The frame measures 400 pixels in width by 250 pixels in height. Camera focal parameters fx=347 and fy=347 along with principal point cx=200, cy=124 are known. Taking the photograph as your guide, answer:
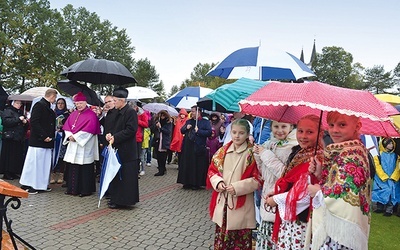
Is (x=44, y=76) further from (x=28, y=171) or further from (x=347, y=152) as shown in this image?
(x=347, y=152)

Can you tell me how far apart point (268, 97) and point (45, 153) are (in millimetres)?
5795

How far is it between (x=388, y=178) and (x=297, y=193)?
5.23m

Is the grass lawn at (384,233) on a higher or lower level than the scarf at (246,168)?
lower

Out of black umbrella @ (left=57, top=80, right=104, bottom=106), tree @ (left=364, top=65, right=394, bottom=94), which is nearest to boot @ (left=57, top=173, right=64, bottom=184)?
black umbrella @ (left=57, top=80, right=104, bottom=106)

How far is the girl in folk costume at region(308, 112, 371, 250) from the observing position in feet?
7.43

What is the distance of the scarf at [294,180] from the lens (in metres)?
2.79

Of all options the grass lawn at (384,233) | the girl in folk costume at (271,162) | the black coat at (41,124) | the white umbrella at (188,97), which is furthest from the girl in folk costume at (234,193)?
the white umbrella at (188,97)

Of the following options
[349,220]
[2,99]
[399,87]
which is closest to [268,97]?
[349,220]

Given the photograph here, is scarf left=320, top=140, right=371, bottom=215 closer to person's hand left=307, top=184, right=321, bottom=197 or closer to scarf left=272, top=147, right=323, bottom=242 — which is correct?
person's hand left=307, top=184, right=321, bottom=197

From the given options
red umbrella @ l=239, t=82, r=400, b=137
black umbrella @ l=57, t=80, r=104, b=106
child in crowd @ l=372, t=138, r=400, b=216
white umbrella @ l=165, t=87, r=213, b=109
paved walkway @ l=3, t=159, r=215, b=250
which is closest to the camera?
red umbrella @ l=239, t=82, r=400, b=137

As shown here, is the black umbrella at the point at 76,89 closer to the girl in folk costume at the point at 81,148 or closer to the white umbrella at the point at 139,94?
the girl in folk costume at the point at 81,148

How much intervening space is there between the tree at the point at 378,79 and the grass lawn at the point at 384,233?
76.2 meters

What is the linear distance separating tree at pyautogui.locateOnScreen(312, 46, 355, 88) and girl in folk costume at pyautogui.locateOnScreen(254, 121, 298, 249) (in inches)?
2711

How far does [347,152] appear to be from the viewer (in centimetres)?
236
